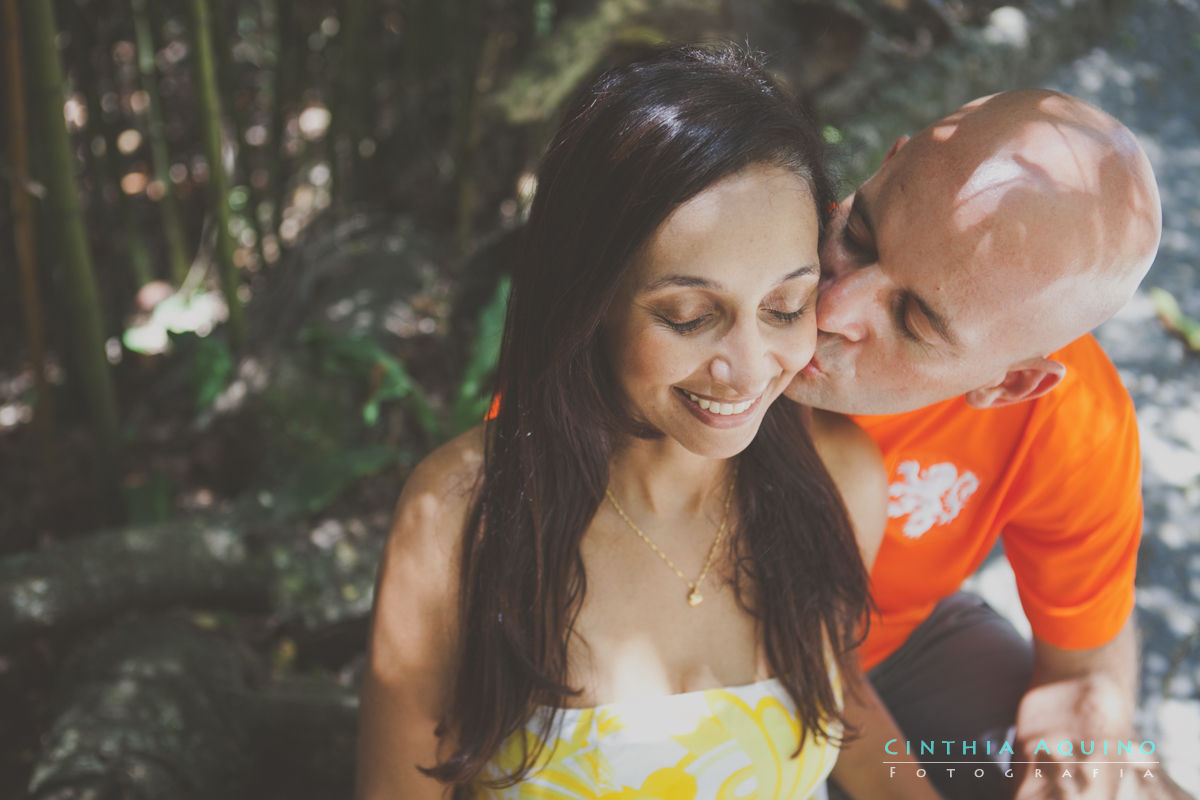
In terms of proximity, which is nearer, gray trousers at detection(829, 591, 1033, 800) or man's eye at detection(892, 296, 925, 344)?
man's eye at detection(892, 296, 925, 344)

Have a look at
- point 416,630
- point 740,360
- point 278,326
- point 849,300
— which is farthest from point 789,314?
point 278,326

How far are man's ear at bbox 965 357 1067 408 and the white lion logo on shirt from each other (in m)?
0.24

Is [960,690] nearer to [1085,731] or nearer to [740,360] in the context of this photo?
[1085,731]

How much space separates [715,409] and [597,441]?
245 millimetres

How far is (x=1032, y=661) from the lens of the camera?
7.66 ft

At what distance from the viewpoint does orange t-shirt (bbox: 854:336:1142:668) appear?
1965 millimetres

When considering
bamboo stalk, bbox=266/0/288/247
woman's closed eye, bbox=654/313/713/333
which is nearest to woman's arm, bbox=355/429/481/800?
woman's closed eye, bbox=654/313/713/333

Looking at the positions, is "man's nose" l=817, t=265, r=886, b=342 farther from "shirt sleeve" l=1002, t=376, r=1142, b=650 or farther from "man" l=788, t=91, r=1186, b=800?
"shirt sleeve" l=1002, t=376, r=1142, b=650

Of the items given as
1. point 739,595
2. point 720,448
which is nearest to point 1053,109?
point 720,448

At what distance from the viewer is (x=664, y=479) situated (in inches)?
68.0

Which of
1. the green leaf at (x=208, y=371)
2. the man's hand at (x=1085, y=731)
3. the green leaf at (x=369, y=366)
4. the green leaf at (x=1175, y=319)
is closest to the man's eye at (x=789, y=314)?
the man's hand at (x=1085, y=731)

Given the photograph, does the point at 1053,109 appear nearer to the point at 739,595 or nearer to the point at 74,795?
the point at 739,595

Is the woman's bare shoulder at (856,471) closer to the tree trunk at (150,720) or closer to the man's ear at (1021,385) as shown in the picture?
the man's ear at (1021,385)

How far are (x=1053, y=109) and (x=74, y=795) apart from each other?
2.47 metres
